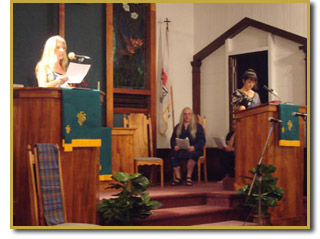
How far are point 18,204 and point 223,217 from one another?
2302 millimetres

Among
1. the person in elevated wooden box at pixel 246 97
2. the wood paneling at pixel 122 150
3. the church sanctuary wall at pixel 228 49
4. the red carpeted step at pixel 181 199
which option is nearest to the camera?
the red carpeted step at pixel 181 199

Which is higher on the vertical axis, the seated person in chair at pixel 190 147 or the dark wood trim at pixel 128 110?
the dark wood trim at pixel 128 110

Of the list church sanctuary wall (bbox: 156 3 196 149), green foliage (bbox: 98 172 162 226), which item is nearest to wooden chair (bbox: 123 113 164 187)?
church sanctuary wall (bbox: 156 3 196 149)

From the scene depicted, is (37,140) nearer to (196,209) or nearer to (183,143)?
(196,209)

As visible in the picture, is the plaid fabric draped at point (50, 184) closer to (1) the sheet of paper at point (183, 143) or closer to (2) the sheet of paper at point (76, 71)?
(2) the sheet of paper at point (76, 71)

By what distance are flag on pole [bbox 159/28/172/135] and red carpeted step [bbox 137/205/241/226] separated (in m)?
2.93

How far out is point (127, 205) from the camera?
475cm

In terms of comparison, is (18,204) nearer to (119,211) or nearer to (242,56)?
(119,211)

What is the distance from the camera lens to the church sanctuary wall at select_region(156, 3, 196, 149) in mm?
8914

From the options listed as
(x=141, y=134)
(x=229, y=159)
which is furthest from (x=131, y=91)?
(x=229, y=159)

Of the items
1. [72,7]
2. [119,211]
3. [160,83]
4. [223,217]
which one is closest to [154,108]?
[160,83]

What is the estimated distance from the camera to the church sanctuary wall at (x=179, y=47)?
891cm

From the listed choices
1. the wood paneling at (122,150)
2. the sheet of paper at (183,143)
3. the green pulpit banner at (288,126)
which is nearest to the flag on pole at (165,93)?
the sheet of paper at (183,143)

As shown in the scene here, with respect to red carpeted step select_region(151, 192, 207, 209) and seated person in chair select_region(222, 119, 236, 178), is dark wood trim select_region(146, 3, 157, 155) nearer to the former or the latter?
seated person in chair select_region(222, 119, 236, 178)
